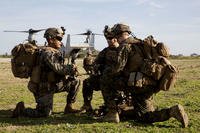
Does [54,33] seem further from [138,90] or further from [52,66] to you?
[138,90]

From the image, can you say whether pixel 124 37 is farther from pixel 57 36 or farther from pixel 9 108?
pixel 9 108

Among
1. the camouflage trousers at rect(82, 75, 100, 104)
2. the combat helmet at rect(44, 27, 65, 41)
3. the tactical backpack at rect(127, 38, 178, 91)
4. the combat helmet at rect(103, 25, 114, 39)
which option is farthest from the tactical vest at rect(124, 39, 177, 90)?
the combat helmet at rect(44, 27, 65, 41)

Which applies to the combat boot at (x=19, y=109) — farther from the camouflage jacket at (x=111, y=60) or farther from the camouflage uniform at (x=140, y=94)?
the camouflage uniform at (x=140, y=94)

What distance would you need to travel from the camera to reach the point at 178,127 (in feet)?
29.3

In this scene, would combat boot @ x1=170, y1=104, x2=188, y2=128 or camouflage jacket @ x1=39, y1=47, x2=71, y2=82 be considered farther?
camouflage jacket @ x1=39, y1=47, x2=71, y2=82

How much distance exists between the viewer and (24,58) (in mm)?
9766

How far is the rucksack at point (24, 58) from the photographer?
974 centimetres

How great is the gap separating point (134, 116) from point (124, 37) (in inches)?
64.4

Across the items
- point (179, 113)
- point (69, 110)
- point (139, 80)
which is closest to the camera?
point (179, 113)

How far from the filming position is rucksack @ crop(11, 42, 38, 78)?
9.74m

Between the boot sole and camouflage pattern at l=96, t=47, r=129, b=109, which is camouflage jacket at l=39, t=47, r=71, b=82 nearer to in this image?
camouflage pattern at l=96, t=47, r=129, b=109

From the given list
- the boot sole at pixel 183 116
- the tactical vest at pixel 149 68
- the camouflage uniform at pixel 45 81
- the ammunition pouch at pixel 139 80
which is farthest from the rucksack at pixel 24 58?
the boot sole at pixel 183 116

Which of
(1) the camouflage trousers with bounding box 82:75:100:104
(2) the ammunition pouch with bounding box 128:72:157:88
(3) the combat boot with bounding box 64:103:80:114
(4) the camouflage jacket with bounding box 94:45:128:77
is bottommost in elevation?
(3) the combat boot with bounding box 64:103:80:114

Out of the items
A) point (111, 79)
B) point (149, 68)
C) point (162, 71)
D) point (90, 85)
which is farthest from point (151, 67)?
point (90, 85)
